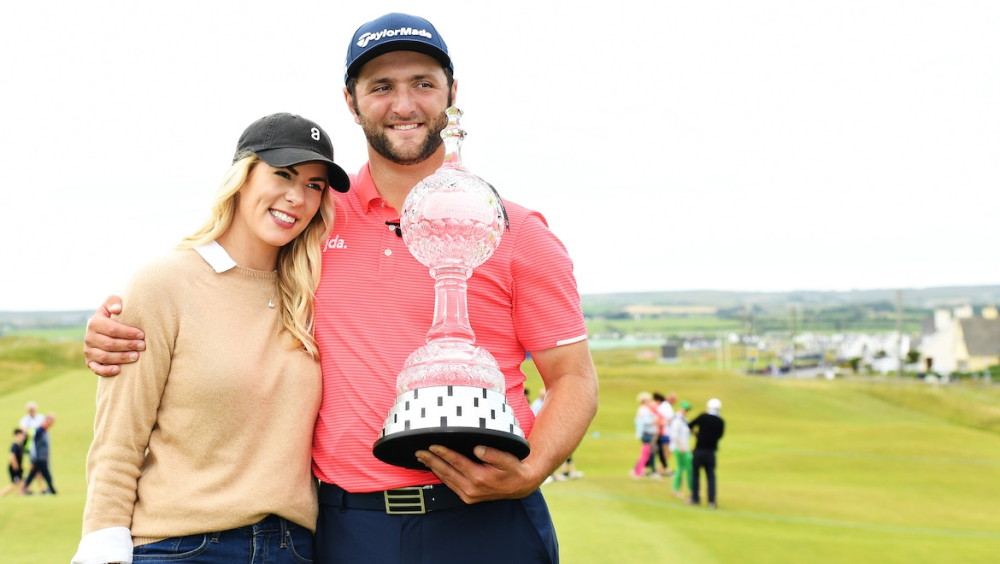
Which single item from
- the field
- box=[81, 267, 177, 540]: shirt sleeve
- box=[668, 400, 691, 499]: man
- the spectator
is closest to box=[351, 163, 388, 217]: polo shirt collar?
box=[81, 267, 177, 540]: shirt sleeve

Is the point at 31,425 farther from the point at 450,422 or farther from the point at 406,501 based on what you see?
the point at 450,422

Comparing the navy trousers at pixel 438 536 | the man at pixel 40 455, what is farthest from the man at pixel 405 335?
the man at pixel 40 455

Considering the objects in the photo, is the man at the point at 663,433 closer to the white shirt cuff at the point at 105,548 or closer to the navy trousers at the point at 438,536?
the navy trousers at the point at 438,536

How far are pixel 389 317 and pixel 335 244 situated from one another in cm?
42

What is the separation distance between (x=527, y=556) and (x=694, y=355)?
6011 inches

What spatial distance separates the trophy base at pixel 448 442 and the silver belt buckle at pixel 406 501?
9.0 inches

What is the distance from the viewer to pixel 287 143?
312cm

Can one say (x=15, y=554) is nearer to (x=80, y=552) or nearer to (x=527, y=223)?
(x=80, y=552)

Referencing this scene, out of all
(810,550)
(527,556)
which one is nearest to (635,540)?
(810,550)

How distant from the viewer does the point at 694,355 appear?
151250 mm

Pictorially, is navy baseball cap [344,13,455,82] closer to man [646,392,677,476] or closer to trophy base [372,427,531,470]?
trophy base [372,427,531,470]

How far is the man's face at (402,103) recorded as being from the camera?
3168 millimetres

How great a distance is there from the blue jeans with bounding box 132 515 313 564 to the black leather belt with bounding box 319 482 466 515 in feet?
0.69

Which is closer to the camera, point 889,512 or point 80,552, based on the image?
point 80,552
